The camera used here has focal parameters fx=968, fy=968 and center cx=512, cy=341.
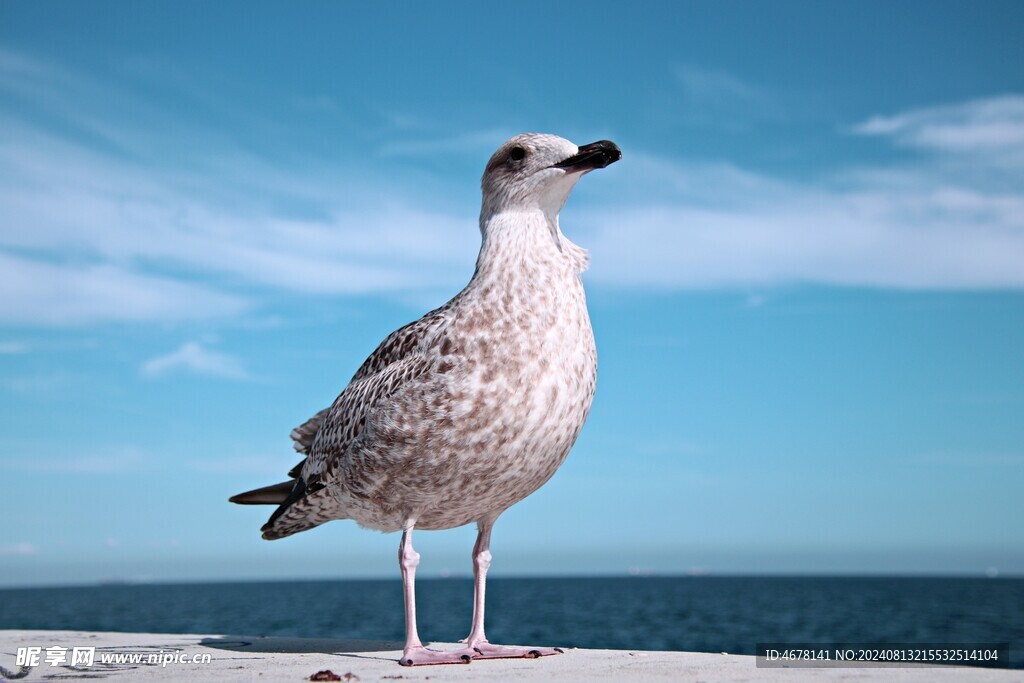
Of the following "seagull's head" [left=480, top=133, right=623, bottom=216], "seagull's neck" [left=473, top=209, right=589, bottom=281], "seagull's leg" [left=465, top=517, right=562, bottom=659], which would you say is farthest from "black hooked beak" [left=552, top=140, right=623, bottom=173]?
"seagull's leg" [left=465, top=517, right=562, bottom=659]

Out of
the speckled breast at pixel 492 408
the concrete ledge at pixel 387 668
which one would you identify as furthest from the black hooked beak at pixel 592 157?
the concrete ledge at pixel 387 668

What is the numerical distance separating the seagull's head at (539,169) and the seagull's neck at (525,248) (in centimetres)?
10

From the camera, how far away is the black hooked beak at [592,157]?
7961mm

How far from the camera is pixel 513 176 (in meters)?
8.44

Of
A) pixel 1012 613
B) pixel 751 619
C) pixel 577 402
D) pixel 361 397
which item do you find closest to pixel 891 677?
pixel 577 402

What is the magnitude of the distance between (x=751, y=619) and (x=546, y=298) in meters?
94.5

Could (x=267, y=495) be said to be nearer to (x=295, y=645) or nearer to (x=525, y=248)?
(x=295, y=645)

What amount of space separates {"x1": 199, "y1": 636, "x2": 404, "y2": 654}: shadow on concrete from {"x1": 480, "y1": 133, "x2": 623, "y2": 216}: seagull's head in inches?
170

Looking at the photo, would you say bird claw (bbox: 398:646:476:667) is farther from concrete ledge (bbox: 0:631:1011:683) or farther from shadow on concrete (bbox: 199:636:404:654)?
shadow on concrete (bbox: 199:636:404:654)

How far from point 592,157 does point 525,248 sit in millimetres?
942

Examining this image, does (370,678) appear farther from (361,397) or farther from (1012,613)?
(1012,613)

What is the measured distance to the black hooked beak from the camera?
7.96m

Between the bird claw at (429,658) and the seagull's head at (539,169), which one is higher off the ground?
the seagull's head at (539,169)

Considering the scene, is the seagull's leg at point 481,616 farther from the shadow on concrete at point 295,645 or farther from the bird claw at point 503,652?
the shadow on concrete at point 295,645
